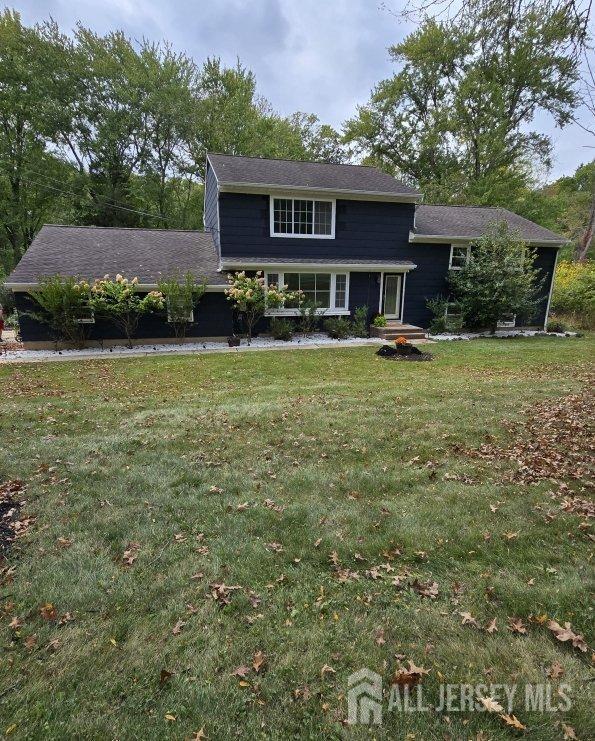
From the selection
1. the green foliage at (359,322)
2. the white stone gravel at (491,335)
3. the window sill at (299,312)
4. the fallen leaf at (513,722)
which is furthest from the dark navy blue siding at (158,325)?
the fallen leaf at (513,722)

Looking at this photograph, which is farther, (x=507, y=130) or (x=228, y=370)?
(x=507, y=130)

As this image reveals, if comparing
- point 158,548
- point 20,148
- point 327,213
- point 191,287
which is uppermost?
point 20,148

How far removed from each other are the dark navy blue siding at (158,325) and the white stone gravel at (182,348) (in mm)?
497

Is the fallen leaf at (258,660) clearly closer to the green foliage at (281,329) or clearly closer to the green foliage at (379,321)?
the green foliage at (281,329)

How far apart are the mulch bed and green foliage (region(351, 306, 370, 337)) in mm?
3459

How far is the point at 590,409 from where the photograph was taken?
616 centimetres

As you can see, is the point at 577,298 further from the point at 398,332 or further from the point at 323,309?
the point at 323,309

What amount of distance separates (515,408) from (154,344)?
36.9 ft

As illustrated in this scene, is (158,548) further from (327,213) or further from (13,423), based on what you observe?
(327,213)

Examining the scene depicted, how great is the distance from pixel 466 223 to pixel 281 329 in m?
10.2

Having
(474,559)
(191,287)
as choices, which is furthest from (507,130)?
(474,559)

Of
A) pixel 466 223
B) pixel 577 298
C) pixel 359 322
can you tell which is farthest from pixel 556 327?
pixel 359 322

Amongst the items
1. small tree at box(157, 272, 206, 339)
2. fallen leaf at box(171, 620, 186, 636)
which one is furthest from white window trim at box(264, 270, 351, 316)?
fallen leaf at box(171, 620, 186, 636)

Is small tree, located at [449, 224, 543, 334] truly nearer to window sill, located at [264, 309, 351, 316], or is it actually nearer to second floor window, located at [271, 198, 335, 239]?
window sill, located at [264, 309, 351, 316]
